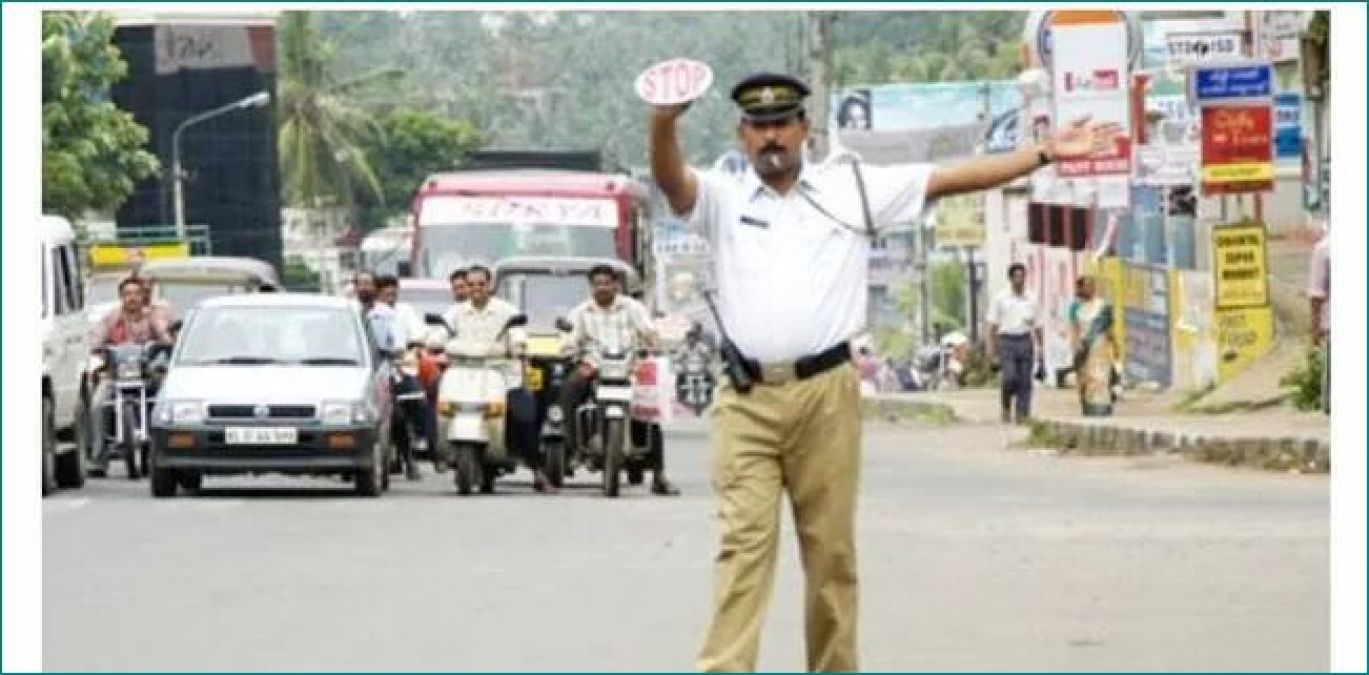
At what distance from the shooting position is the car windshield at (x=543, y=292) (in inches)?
1198

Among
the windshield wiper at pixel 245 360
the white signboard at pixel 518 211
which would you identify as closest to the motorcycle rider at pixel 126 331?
the windshield wiper at pixel 245 360

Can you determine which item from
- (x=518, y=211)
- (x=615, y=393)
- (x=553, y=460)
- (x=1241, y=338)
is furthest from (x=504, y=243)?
(x=615, y=393)

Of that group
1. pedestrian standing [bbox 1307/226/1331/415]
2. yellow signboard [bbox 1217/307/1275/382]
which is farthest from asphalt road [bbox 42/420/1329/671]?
yellow signboard [bbox 1217/307/1275/382]

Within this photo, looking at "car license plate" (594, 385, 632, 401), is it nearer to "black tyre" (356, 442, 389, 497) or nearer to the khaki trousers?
"black tyre" (356, 442, 389, 497)

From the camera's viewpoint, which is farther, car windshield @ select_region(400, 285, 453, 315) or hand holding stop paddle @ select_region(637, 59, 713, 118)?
car windshield @ select_region(400, 285, 453, 315)

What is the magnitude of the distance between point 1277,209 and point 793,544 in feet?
115

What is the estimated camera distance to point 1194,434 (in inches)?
1141

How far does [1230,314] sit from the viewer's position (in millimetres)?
39688

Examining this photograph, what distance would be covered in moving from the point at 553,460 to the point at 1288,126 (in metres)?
24.0

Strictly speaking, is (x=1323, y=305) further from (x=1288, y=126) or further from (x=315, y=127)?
(x=315, y=127)

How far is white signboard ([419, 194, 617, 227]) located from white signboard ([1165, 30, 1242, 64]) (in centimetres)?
614

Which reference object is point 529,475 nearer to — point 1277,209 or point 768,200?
point 768,200

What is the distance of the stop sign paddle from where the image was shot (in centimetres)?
1087

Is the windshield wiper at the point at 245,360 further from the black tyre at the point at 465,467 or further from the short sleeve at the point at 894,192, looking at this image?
the short sleeve at the point at 894,192
